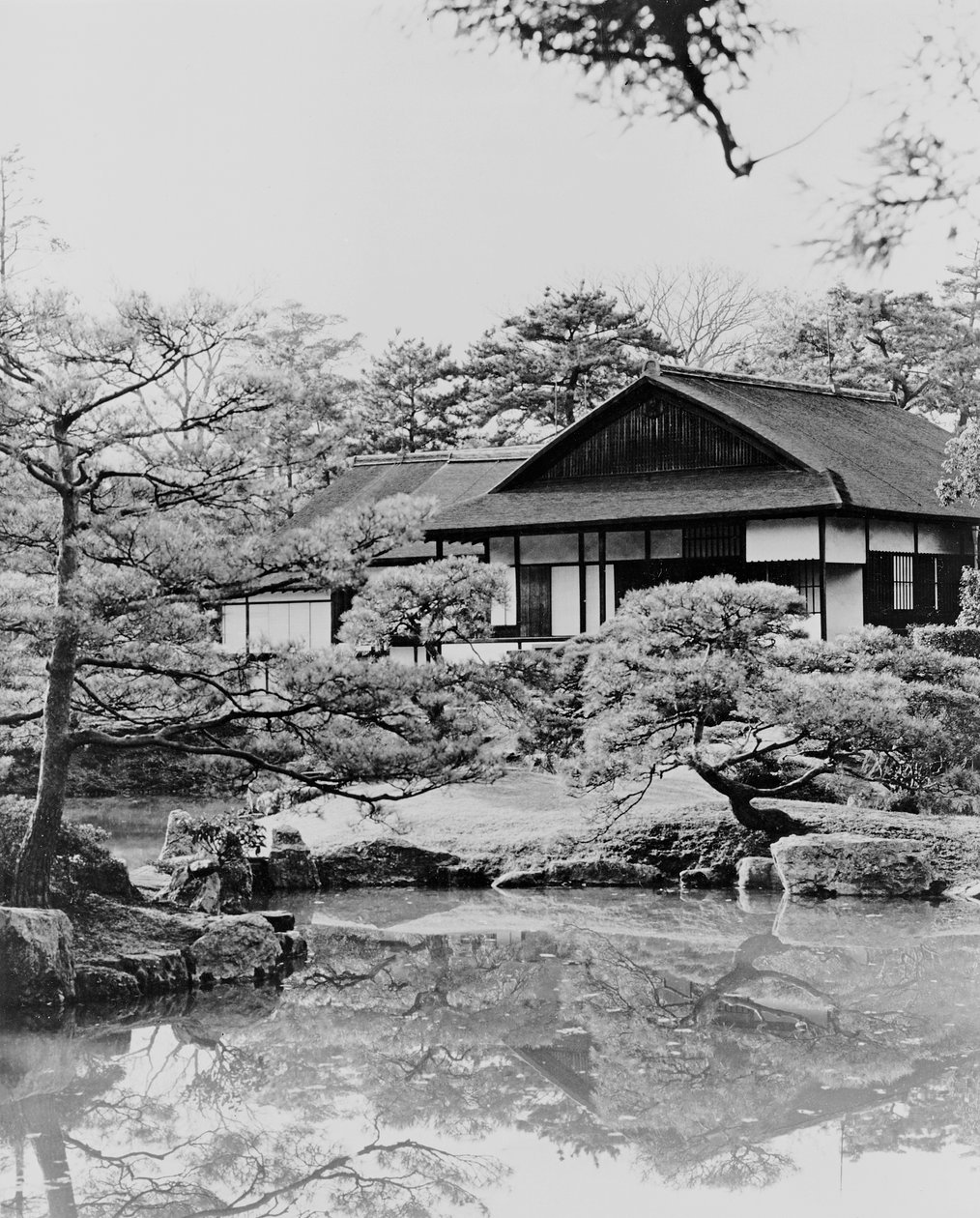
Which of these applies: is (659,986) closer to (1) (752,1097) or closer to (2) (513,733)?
(1) (752,1097)

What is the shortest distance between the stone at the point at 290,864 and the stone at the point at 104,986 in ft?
12.7

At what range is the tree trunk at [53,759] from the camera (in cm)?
845

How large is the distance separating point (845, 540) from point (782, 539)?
2.72 feet

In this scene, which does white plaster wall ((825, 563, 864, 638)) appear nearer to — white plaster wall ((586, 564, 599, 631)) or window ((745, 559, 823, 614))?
window ((745, 559, 823, 614))

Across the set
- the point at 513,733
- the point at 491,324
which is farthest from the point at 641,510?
the point at 513,733

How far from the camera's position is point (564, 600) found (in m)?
18.2

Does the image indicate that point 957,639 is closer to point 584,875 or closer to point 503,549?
point 584,875

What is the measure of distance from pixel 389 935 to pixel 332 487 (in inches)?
470

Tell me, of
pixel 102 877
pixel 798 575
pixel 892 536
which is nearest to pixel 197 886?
pixel 102 877

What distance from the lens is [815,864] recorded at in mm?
11398

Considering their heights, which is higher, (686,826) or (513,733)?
(513,733)

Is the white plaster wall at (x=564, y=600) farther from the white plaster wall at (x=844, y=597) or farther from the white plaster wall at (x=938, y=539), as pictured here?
the white plaster wall at (x=938, y=539)

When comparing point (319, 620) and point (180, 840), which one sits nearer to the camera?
point (180, 840)

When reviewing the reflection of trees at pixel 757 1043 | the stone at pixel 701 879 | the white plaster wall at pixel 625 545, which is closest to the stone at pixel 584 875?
the stone at pixel 701 879
